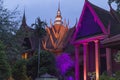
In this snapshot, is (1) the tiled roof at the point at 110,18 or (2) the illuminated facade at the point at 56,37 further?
(2) the illuminated facade at the point at 56,37

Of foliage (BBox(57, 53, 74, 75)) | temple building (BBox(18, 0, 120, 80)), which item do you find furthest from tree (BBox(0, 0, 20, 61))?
foliage (BBox(57, 53, 74, 75))

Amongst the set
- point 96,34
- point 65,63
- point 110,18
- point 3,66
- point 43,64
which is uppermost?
point 110,18

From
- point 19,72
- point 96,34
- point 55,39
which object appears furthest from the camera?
point 55,39

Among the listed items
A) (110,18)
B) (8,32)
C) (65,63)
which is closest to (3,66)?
(8,32)

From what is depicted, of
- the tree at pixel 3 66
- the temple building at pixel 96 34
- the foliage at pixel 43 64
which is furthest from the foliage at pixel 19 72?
the tree at pixel 3 66

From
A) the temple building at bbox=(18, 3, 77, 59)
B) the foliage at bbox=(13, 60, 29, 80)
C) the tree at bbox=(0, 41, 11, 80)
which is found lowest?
the foliage at bbox=(13, 60, 29, 80)

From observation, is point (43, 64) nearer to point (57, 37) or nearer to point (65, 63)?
point (65, 63)

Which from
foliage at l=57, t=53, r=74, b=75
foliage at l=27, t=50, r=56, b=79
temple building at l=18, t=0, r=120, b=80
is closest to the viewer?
temple building at l=18, t=0, r=120, b=80

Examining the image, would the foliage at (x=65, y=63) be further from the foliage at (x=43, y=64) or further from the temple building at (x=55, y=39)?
the foliage at (x=43, y=64)

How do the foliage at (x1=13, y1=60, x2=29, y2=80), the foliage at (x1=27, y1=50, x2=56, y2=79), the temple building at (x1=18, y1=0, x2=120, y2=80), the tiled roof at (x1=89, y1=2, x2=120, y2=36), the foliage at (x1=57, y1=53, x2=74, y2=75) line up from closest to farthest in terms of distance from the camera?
the temple building at (x1=18, y1=0, x2=120, y2=80)
the tiled roof at (x1=89, y1=2, x2=120, y2=36)
the foliage at (x1=13, y1=60, x2=29, y2=80)
the foliage at (x1=27, y1=50, x2=56, y2=79)
the foliage at (x1=57, y1=53, x2=74, y2=75)

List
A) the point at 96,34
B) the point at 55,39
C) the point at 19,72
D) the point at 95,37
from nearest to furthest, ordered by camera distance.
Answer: the point at 95,37 < the point at 96,34 < the point at 19,72 < the point at 55,39

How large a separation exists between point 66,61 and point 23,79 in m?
10.4

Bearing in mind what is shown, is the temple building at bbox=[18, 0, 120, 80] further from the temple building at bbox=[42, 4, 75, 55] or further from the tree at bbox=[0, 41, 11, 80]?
the tree at bbox=[0, 41, 11, 80]

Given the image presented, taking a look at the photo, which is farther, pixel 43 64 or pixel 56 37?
pixel 56 37
